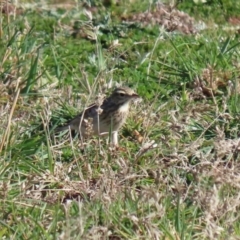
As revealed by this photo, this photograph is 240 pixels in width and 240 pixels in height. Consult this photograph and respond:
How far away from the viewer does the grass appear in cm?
621

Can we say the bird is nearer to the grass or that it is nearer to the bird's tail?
the bird's tail

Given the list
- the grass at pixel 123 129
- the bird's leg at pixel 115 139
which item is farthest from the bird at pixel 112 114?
the grass at pixel 123 129

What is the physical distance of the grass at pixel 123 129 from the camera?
6211mm

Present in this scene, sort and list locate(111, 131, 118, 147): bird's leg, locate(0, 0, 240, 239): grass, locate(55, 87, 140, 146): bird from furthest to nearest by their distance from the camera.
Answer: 1. locate(55, 87, 140, 146): bird
2. locate(111, 131, 118, 147): bird's leg
3. locate(0, 0, 240, 239): grass

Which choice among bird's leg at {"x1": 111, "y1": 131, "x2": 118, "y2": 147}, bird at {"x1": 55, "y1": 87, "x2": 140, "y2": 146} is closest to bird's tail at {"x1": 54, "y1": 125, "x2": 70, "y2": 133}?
bird at {"x1": 55, "y1": 87, "x2": 140, "y2": 146}

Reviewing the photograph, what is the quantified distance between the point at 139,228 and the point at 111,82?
2839 mm

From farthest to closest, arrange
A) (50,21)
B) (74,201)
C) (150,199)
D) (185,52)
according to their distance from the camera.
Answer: (50,21) → (185,52) → (74,201) → (150,199)

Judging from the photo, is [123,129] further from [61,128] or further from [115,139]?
[61,128]

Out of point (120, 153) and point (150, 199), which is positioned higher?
point (150, 199)

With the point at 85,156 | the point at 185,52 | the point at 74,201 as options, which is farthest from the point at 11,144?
the point at 185,52

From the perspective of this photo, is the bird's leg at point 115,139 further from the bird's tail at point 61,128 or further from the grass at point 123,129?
the bird's tail at point 61,128

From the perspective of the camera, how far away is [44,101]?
Result: 8727 mm

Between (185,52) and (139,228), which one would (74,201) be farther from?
(185,52)

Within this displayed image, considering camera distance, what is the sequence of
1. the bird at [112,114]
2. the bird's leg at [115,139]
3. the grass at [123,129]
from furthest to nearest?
1. the bird at [112,114]
2. the bird's leg at [115,139]
3. the grass at [123,129]
